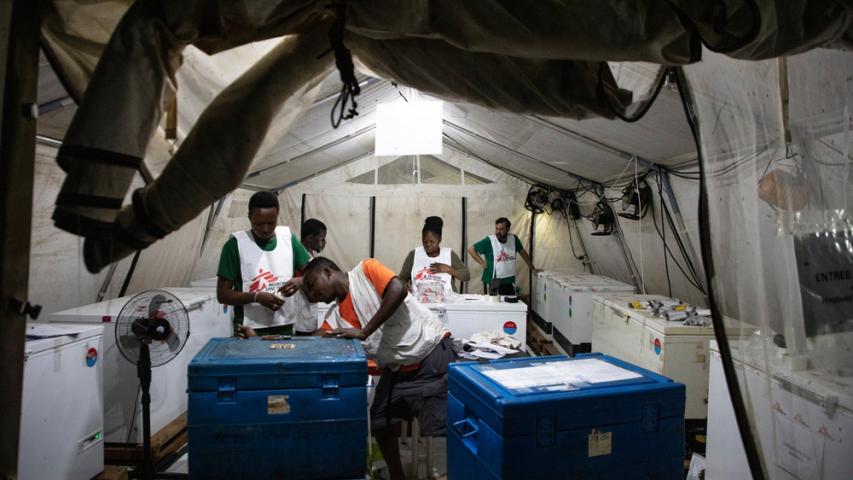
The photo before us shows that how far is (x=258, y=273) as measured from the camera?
270cm

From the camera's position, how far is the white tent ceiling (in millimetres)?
1137

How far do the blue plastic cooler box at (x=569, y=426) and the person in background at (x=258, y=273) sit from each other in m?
1.45

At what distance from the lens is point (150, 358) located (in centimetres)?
243

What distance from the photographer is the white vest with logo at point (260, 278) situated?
106 inches

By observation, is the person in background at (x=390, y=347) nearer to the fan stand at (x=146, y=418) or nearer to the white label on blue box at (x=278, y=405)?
the white label on blue box at (x=278, y=405)

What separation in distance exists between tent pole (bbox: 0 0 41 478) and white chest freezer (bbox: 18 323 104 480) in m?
1.49

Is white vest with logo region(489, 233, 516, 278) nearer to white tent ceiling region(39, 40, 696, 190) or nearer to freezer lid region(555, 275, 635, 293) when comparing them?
freezer lid region(555, 275, 635, 293)

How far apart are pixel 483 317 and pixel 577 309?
1283 mm

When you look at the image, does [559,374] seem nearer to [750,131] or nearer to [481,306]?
[750,131]

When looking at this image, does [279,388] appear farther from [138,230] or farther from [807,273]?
[807,273]

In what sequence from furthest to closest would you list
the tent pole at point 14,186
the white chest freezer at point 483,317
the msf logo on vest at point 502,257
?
the msf logo on vest at point 502,257 < the white chest freezer at point 483,317 < the tent pole at point 14,186

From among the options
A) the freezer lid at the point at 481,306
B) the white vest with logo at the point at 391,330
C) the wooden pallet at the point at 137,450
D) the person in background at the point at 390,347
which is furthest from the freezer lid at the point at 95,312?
the freezer lid at the point at 481,306

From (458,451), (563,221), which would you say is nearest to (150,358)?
(458,451)

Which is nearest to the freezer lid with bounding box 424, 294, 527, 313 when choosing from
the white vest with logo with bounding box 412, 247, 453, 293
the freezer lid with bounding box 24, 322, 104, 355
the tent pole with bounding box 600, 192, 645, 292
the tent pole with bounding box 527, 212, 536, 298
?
the white vest with logo with bounding box 412, 247, 453, 293
